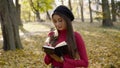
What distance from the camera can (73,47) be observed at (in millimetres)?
3416

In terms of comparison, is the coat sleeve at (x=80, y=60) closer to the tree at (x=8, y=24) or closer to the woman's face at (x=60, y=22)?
the woman's face at (x=60, y=22)

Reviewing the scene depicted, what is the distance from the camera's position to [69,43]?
347 cm

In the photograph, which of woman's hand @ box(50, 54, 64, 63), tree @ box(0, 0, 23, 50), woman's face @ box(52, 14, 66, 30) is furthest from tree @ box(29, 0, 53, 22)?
woman's hand @ box(50, 54, 64, 63)

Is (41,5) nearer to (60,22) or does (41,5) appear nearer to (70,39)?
(60,22)

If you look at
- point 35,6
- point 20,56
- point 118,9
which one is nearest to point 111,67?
point 20,56

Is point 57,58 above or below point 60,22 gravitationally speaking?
below

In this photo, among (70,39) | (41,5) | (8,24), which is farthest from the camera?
(41,5)

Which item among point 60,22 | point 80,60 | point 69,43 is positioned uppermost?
point 60,22

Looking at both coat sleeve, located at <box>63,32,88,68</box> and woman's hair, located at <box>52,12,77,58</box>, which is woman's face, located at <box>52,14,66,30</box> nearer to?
woman's hair, located at <box>52,12,77,58</box>

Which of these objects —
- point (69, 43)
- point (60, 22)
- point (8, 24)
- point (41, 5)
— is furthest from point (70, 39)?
point (41, 5)

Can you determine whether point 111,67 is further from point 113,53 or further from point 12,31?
point 12,31

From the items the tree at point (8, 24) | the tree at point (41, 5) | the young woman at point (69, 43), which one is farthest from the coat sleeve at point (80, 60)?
the tree at point (41, 5)

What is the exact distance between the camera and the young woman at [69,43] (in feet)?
11.4

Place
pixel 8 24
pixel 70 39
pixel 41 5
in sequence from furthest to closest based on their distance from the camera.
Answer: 1. pixel 41 5
2. pixel 8 24
3. pixel 70 39
